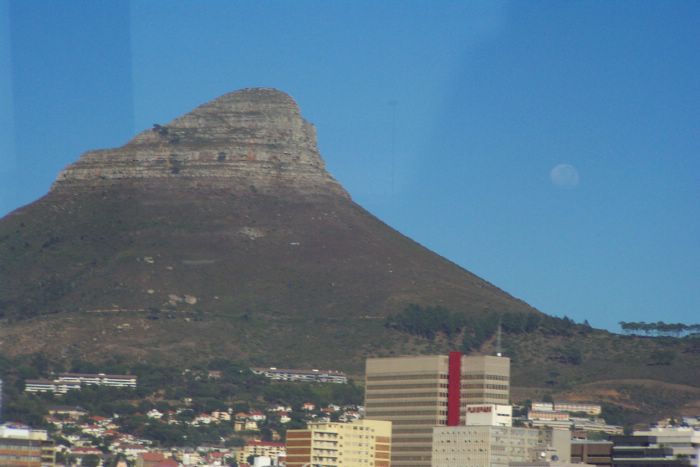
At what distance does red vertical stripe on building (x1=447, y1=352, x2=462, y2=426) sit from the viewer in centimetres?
16962

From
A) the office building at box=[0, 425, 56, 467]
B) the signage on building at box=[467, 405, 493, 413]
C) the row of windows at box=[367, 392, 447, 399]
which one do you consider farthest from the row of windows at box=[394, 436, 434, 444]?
the office building at box=[0, 425, 56, 467]

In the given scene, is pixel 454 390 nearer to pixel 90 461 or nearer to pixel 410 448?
pixel 410 448

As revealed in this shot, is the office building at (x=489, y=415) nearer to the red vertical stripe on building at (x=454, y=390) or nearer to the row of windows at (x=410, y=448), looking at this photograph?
the row of windows at (x=410, y=448)

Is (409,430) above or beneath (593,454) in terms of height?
above

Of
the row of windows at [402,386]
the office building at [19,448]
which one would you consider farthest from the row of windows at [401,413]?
the office building at [19,448]

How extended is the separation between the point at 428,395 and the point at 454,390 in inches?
82.7

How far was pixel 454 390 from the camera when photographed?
171250mm

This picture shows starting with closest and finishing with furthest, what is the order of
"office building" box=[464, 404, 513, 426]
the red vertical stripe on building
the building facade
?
"office building" box=[464, 404, 513, 426]
the building facade
the red vertical stripe on building

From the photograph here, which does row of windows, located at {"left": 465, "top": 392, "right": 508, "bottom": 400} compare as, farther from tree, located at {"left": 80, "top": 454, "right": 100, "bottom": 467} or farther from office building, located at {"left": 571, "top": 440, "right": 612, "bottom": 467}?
tree, located at {"left": 80, "top": 454, "right": 100, "bottom": 467}

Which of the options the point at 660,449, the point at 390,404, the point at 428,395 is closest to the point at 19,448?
the point at 660,449

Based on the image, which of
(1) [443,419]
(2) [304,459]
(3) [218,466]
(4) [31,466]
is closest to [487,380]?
(1) [443,419]

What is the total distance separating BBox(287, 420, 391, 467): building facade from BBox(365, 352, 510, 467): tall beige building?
317cm

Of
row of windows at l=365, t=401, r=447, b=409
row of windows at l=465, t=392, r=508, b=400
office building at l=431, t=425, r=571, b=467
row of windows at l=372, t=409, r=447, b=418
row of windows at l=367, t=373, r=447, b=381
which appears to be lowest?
office building at l=431, t=425, r=571, b=467

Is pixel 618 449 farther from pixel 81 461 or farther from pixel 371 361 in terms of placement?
pixel 81 461
